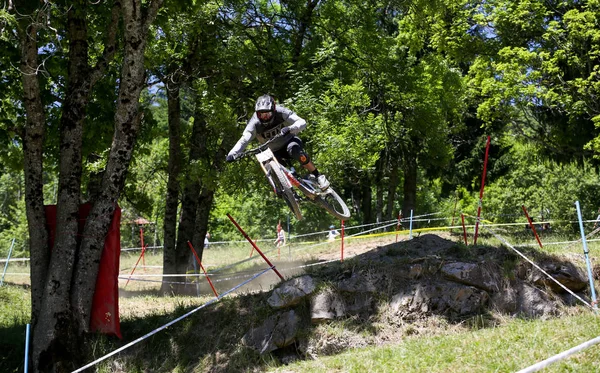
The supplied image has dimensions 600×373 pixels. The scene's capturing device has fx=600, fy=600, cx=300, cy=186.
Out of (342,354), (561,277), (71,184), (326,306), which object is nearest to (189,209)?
(71,184)

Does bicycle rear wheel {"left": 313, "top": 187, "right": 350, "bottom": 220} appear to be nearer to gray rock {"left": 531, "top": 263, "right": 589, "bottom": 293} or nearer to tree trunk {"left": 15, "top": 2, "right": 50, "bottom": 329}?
gray rock {"left": 531, "top": 263, "right": 589, "bottom": 293}

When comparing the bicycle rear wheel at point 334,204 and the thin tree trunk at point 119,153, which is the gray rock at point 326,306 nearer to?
the bicycle rear wheel at point 334,204

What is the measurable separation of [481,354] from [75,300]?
646 centimetres

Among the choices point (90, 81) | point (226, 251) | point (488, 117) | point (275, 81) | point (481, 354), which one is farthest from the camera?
point (226, 251)

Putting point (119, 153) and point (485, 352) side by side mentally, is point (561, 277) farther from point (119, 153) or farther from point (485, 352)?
point (119, 153)

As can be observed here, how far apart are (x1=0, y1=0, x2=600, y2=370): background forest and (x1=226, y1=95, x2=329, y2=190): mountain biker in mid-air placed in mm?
2004

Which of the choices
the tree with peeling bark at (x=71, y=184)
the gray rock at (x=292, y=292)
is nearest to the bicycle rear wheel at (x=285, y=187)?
the gray rock at (x=292, y=292)

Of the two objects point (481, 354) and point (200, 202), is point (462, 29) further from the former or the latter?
point (481, 354)

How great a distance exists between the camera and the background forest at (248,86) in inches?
407

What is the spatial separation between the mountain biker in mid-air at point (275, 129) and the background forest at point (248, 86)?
6.58 feet

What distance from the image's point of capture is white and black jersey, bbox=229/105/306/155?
961 centimetres

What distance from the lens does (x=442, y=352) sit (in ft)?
26.1

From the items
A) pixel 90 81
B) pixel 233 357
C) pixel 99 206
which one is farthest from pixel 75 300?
pixel 90 81

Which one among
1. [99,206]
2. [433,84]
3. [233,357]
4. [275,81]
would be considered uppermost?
[433,84]
